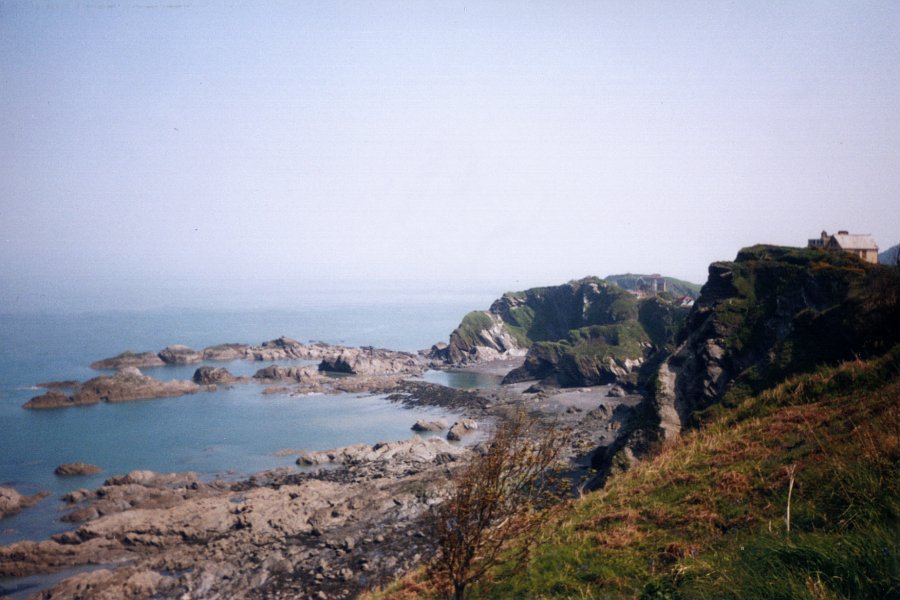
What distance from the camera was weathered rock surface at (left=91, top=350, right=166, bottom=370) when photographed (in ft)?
341

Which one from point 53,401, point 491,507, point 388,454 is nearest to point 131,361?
point 53,401

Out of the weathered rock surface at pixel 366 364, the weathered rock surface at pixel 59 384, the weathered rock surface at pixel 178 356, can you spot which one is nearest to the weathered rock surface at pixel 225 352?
the weathered rock surface at pixel 178 356

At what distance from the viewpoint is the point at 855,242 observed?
5638 centimetres

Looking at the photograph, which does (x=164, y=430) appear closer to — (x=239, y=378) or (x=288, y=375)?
(x=239, y=378)

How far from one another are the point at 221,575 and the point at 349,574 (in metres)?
7.17

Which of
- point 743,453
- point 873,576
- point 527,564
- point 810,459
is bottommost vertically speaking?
point 527,564

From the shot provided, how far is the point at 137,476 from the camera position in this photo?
4131cm

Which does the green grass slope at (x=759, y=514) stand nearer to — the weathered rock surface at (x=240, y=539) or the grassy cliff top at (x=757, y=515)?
the grassy cliff top at (x=757, y=515)

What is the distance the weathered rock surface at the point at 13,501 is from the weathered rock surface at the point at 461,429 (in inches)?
1496

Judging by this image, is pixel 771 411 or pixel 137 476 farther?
pixel 137 476

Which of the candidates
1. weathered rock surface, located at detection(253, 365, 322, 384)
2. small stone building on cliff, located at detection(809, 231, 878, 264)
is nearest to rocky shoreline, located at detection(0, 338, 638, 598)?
small stone building on cliff, located at detection(809, 231, 878, 264)

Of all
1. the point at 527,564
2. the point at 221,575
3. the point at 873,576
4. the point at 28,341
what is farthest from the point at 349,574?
the point at 28,341

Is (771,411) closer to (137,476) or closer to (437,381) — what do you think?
(137,476)

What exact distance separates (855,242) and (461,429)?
53025 mm
